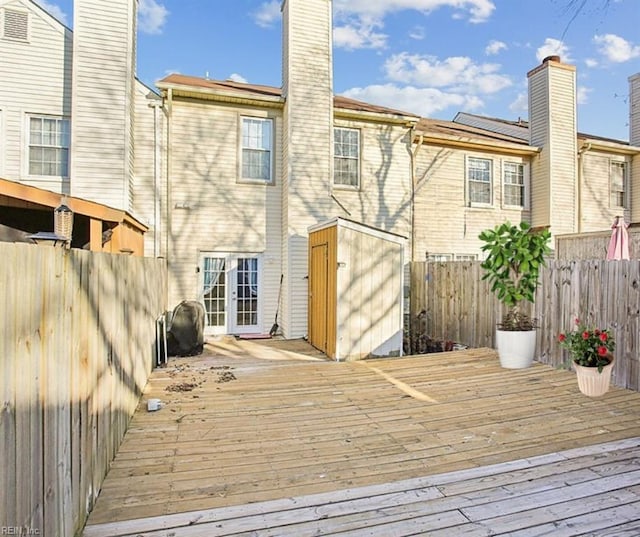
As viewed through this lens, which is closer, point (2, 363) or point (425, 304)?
point (2, 363)

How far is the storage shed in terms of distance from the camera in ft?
22.9

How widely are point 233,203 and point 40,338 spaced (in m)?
7.90

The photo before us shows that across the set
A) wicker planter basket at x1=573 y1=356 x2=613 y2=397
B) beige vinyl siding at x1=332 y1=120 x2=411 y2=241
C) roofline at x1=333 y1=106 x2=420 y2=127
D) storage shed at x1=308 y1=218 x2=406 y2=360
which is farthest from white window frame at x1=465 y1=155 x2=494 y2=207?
wicker planter basket at x1=573 y1=356 x2=613 y2=397

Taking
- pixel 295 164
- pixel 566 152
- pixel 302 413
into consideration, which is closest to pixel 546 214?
pixel 566 152

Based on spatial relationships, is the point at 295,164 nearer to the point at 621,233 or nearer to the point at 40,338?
the point at 621,233

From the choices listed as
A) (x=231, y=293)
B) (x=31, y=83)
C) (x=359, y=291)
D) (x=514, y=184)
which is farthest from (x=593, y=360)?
(x=31, y=83)

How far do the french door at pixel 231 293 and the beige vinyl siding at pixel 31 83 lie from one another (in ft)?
11.5

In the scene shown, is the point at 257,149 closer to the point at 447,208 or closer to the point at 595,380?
the point at 447,208

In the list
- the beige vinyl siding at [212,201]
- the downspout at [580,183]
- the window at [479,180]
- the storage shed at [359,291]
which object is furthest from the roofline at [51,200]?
the downspout at [580,183]

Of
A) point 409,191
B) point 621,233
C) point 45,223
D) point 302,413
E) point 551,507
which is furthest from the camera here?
point 409,191

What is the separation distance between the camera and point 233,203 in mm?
9383

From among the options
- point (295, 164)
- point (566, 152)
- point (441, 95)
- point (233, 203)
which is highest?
point (441, 95)

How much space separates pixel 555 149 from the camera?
1189 centimetres

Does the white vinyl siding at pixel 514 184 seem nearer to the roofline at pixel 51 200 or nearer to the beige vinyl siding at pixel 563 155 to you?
the beige vinyl siding at pixel 563 155
